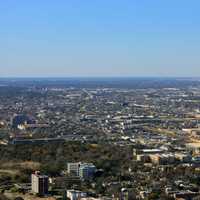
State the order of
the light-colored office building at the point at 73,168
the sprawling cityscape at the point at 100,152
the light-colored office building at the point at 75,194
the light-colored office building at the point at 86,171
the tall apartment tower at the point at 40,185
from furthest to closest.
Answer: the light-colored office building at the point at 73,168
the light-colored office building at the point at 86,171
the sprawling cityscape at the point at 100,152
the tall apartment tower at the point at 40,185
the light-colored office building at the point at 75,194

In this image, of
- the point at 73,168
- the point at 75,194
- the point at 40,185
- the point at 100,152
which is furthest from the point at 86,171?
the point at 100,152

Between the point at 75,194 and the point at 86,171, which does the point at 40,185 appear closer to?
the point at 75,194

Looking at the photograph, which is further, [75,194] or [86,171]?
[86,171]

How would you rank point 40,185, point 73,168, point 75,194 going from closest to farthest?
point 75,194, point 40,185, point 73,168

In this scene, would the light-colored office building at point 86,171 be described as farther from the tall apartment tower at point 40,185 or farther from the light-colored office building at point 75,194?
the light-colored office building at point 75,194

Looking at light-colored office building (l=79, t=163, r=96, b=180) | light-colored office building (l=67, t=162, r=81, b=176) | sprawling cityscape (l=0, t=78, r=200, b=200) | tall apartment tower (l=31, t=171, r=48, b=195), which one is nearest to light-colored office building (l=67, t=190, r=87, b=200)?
sprawling cityscape (l=0, t=78, r=200, b=200)

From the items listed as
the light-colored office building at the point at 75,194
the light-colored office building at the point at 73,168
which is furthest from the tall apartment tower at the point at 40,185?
the light-colored office building at the point at 73,168

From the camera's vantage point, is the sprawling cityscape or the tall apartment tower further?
the sprawling cityscape

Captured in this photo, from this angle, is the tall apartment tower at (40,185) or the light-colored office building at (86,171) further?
the light-colored office building at (86,171)

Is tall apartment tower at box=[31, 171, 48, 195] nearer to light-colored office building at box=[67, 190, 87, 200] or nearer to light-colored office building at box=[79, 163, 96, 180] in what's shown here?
light-colored office building at box=[67, 190, 87, 200]
